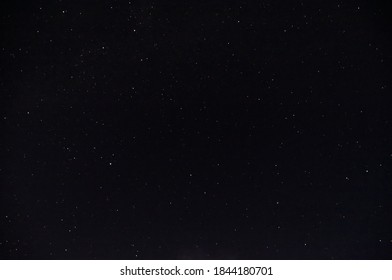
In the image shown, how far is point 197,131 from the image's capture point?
2.61 feet

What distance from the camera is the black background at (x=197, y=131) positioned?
30.9 inches

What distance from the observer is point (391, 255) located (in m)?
0.78

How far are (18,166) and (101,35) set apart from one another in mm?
245

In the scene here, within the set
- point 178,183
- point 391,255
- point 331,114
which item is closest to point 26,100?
point 178,183

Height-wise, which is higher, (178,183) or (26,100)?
(26,100)

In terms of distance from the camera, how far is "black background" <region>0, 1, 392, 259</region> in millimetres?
786

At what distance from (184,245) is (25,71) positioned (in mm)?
372

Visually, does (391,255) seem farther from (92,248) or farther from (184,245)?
(92,248)

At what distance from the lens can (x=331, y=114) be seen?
0.79 metres

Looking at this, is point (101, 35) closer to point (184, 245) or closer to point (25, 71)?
point (25, 71)
